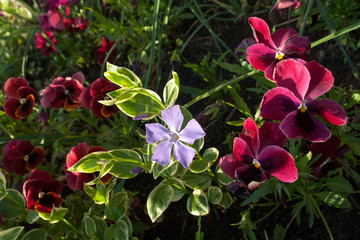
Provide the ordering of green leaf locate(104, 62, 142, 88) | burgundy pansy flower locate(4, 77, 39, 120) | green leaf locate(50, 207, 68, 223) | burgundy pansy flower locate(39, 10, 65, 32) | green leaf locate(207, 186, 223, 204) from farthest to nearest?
1. burgundy pansy flower locate(39, 10, 65, 32)
2. burgundy pansy flower locate(4, 77, 39, 120)
3. green leaf locate(207, 186, 223, 204)
4. green leaf locate(50, 207, 68, 223)
5. green leaf locate(104, 62, 142, 88)

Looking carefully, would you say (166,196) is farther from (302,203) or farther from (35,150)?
(35,150)

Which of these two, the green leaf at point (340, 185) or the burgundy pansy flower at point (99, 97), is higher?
the burgundy pansy flower at point (99, 97)

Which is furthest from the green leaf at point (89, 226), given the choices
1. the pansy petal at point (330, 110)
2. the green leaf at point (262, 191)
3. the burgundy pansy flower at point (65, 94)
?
the pansy petal at point (330, 110)

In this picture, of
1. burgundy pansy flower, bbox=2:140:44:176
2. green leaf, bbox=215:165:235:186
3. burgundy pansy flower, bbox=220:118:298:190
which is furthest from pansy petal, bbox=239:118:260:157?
burgundy pansy flower, bbox=2:140:44:176

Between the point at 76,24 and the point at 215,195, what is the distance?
1.64m

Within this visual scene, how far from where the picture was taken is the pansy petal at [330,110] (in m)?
1.01

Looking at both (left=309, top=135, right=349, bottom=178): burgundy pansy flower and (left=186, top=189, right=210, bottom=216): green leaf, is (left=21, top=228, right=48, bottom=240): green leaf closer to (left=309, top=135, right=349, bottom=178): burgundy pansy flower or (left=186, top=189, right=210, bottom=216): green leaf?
(left=186, top=189, right=210, bottom=216): green leaf

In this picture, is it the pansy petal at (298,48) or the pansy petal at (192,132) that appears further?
the pansy petal at (298,48)

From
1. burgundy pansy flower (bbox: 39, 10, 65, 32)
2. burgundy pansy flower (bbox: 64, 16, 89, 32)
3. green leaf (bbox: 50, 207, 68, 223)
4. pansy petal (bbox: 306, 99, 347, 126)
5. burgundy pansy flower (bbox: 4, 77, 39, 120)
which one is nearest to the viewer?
pansy petal (bbox: 306, 99, 347, 126)

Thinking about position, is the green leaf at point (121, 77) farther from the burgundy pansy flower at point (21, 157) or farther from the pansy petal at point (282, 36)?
the burgundy pansy flower at point (21, 157)

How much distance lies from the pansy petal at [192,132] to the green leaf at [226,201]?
522 mm

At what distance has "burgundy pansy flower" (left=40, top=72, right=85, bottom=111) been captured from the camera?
1776mm

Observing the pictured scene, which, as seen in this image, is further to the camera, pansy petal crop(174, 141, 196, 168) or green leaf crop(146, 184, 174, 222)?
green leaf crop(146, 184, 174, 222)

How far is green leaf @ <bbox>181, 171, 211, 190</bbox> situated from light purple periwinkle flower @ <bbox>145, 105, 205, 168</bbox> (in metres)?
0.38
